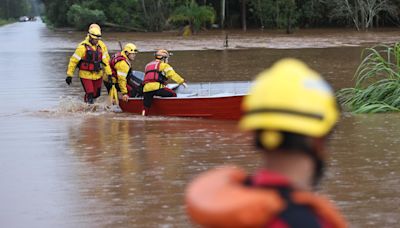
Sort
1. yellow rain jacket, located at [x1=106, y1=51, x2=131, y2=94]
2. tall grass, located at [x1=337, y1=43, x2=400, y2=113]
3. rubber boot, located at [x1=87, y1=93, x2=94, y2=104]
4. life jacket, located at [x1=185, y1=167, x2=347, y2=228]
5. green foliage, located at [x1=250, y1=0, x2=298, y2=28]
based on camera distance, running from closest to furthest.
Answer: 1. life jacket, located at [x1=185, y1=167, x2=347, y2=228]
2. tall grass, located at [x1=337, y1=43, x2=400, y2=113]
3. yellow rain jacket, located at [x1=106, y1=51, x2=131, y2=94]
4. rubber boot, located at [x1=87, y1=93, x2=94, y2=104]
5. green foliage, located at [x1=250, y1=0, x2=298, y2=28]

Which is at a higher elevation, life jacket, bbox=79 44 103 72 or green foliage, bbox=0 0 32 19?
life jacket, bbox=79 44 103 72

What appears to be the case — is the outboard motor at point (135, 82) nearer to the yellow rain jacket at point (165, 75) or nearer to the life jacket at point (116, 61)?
the life jacket at point (116, 61)

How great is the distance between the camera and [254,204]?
65.1 inches

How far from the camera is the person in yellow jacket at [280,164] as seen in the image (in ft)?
5.53

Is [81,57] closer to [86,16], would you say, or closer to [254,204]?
[254,204]

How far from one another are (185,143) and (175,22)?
43101 mm

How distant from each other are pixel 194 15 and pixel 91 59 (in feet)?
120

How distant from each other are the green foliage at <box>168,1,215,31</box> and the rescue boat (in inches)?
1405

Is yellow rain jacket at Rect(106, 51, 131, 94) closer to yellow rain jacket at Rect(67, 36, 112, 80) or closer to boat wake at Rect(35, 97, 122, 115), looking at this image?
yellow rain jacket at Rect(67, 36, 112, 80)

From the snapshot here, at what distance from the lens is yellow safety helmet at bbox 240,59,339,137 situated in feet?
5.59

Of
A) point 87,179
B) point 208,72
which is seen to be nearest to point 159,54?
point 87,179

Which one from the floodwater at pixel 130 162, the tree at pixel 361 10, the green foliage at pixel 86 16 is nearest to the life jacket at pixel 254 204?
the floodwater at pixel 130 162

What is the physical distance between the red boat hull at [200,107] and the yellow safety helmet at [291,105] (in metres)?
10.0

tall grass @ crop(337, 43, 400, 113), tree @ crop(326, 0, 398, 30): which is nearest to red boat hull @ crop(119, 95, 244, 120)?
tall grass @ crop(337, 43, 400, 113)
